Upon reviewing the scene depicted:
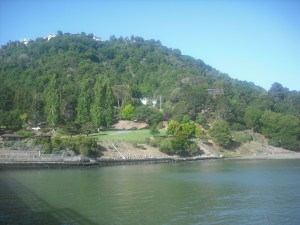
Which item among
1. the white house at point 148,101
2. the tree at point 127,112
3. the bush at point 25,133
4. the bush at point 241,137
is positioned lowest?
the bush at point 241,137

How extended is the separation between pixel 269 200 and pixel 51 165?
32.5 metres

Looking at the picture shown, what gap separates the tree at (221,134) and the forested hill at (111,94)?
330 inches

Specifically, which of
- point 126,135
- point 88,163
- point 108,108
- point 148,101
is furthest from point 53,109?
point 148,101

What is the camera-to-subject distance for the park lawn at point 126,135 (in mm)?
67244

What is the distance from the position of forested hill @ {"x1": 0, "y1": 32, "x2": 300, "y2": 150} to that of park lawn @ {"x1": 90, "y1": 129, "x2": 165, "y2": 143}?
116 inches

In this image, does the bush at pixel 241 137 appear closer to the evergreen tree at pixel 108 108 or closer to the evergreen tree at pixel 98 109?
the evergreen tree at pixel 108 108

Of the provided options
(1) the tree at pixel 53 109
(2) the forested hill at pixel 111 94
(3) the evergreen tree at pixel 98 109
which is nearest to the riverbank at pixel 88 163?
(3) the evergreen tree at pixel 98 109

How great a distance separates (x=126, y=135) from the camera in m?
71.9

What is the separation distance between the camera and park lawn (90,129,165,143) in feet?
221

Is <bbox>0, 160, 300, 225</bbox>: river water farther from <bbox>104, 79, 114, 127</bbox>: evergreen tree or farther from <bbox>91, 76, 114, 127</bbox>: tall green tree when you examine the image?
<bbox>104, 79, 114, 127</bbox>: evergreen tree

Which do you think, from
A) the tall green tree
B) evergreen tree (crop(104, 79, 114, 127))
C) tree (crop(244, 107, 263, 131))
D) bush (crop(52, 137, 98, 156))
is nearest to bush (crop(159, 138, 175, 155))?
evergreen tree (crop(104, 79, 114, 127))

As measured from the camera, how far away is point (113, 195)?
2869 cm

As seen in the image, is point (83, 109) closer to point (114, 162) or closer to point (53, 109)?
point (53, 109)

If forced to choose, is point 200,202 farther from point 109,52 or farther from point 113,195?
point 109,52
